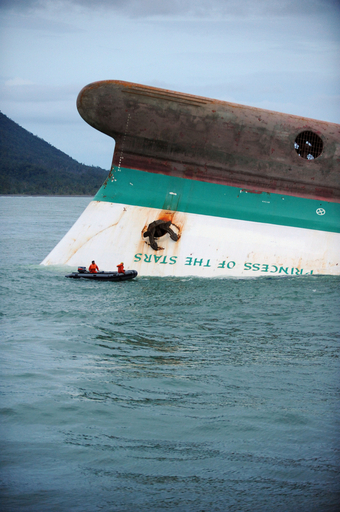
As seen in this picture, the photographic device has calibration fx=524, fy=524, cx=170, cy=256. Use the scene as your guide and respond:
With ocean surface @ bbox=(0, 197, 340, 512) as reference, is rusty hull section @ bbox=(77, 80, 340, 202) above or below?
above

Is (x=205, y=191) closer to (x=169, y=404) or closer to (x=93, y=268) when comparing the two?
(x=93, y=268)

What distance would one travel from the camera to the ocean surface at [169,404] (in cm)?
532

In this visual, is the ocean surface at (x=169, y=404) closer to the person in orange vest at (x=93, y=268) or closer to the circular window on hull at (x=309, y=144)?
the person in orange vest at (x=93, y=268)

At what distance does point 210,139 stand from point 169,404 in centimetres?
1069

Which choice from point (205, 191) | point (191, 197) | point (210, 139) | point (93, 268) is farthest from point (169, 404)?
point (210, 139)

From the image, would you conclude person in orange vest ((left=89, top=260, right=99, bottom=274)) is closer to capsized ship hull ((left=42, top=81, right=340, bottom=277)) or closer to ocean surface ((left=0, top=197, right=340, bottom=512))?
capsized ship hull ((left=42, top=81, right=340, bottom=277))

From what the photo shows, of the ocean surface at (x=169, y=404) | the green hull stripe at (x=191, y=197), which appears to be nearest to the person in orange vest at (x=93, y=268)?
the ocean surface at (x=169, y=404)

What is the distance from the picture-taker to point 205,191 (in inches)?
657

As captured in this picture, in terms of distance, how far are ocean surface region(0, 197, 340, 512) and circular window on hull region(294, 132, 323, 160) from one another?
5.47 meters

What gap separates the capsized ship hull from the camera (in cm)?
1611

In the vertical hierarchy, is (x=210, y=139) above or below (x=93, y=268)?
above

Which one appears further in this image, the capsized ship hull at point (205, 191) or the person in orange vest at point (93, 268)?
the capsized ship hull at point (205, 191)

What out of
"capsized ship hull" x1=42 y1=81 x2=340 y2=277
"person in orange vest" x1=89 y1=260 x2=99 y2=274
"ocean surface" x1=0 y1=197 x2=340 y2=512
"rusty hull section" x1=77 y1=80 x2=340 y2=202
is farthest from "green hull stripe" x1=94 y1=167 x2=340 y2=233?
"ocean surface" x1=0 y1=197 x2=340 y2=512

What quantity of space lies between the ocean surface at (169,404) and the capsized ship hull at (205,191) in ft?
8.30
